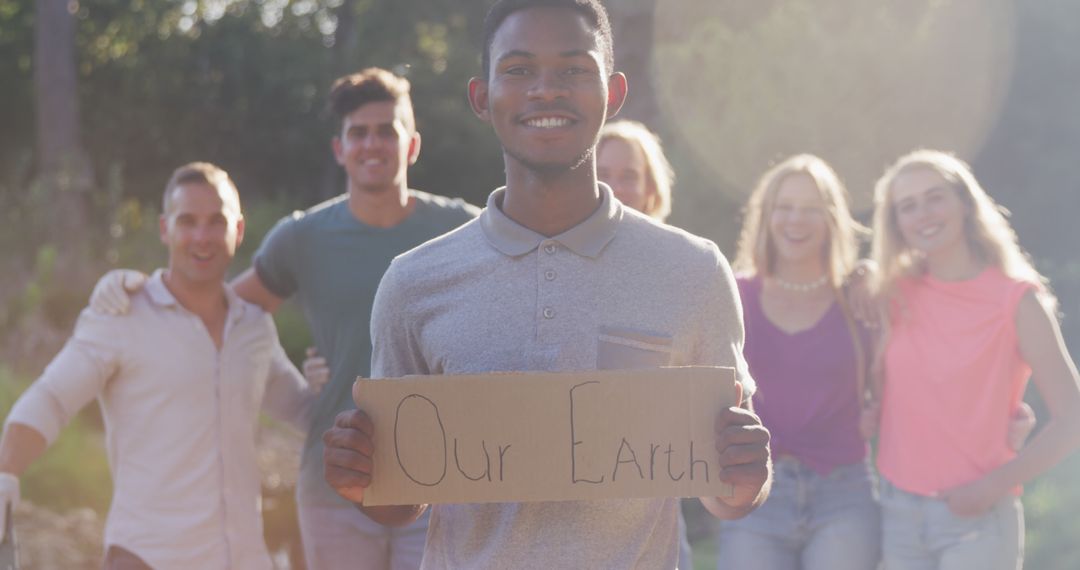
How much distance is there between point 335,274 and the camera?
4129mm

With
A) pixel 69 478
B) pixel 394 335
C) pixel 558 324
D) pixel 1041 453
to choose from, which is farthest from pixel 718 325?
pixel 69 478

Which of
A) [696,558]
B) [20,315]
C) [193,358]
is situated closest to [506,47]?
[193,358]

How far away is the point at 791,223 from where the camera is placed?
4312 mm

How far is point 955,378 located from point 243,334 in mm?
2217

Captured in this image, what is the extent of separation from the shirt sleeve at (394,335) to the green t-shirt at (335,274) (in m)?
1.70

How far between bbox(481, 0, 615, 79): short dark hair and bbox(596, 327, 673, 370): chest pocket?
1.61 feet

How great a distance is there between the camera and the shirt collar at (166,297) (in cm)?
375

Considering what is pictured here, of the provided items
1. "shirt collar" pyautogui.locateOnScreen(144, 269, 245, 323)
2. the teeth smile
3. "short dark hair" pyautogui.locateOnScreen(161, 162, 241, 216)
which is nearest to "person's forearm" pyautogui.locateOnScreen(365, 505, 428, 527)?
the teeth smile

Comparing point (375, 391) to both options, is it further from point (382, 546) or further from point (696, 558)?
point (696, 558)

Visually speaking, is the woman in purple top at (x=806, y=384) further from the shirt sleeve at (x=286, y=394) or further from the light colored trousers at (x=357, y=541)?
the shirt sleeve at (x=286, y=394)

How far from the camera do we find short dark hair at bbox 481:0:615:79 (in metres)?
2.20

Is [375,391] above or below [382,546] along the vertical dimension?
above

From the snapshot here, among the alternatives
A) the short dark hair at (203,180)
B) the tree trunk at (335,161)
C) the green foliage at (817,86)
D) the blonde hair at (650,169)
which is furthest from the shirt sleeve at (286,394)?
the tree trunk at (335,161)

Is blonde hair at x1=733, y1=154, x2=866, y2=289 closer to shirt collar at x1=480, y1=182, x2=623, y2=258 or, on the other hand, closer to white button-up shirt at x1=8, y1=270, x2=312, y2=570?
white button-up shirt at x1=8, y1=270, x2=312, y2=570
